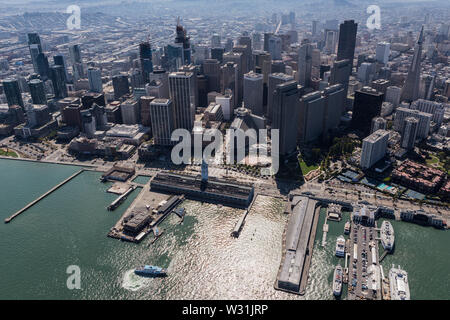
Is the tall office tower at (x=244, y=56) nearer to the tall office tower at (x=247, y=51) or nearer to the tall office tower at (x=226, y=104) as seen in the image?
the tall office tower at (x=247, y=51)

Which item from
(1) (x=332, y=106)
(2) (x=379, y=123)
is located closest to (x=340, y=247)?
(2) (x=379, y=123)

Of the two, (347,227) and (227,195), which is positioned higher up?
(227,195)

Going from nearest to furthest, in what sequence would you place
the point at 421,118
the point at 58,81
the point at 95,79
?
the point at 421,118 < the point at 58,81 < the point at 95,79

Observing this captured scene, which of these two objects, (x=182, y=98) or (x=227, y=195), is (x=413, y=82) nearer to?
(x=182, y=98)

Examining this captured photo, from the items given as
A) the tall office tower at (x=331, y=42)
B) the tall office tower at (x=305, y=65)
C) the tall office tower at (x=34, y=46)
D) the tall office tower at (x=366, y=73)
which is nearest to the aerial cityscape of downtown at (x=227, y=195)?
the tall office tower at (x=305, y=65)

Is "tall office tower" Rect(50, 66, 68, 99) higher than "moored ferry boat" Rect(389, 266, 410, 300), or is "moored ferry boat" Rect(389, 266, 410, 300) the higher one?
"tall office tower" Rect(50, 66, 68, 99)

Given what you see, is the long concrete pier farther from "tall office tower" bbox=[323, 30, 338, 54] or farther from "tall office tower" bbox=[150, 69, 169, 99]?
"tall office tower" bbox=[323, 30, 338, 54]

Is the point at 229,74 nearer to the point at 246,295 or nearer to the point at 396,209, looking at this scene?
the point at 396,209

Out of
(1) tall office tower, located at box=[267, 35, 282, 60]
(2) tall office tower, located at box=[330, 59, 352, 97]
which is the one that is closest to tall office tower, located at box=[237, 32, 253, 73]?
(1) tall office tower, located at box=[267, 35, 282, 60]
